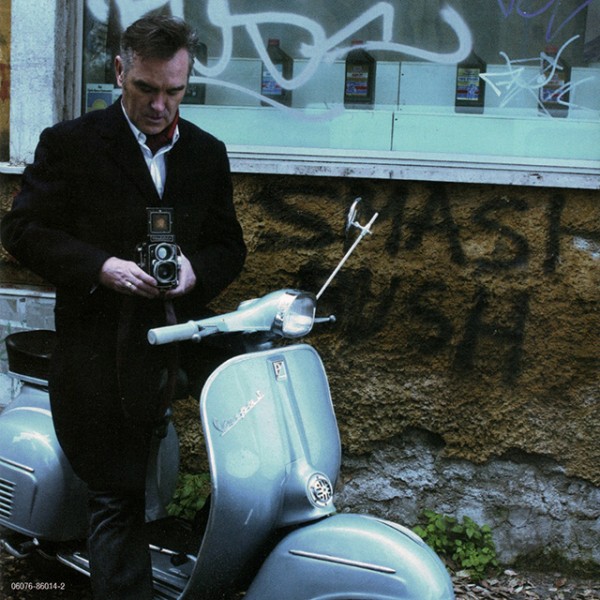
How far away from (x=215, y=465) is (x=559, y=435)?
1937mm

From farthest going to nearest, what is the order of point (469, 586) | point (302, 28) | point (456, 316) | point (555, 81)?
point (302, 28), point (555, 81), point (456, 316), point (469, 586)

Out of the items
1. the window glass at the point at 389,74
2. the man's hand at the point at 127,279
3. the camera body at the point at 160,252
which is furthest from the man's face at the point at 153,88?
the window glass at the point at 389,74

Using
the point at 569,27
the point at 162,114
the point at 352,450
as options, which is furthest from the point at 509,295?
the point at 162,114

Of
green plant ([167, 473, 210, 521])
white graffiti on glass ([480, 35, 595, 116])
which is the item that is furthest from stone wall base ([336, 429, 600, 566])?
white graffiti on glass ([480, 35, 595, 116])

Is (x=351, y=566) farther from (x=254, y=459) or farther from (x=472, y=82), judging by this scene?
(x=472, y=82)

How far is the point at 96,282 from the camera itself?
8.63 ft

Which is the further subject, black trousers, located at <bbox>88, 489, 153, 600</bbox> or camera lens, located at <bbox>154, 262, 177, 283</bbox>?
black trousers, located at <bbox>88, 489, 153, 600</bbox>

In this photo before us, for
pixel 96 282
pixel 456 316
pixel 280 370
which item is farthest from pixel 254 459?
pixel 456 316

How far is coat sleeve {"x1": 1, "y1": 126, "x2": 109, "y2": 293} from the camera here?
8.63 feet

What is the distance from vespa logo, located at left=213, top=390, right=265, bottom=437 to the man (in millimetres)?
316

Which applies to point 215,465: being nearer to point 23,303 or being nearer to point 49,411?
point 49,411

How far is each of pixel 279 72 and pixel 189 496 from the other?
1.88 metres

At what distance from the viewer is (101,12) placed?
13.5 feet

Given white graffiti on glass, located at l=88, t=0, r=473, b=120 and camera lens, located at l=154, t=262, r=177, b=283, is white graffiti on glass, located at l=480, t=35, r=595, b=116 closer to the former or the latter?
white graffiti on glass, located at l=88, t=0, r=473, b=120
